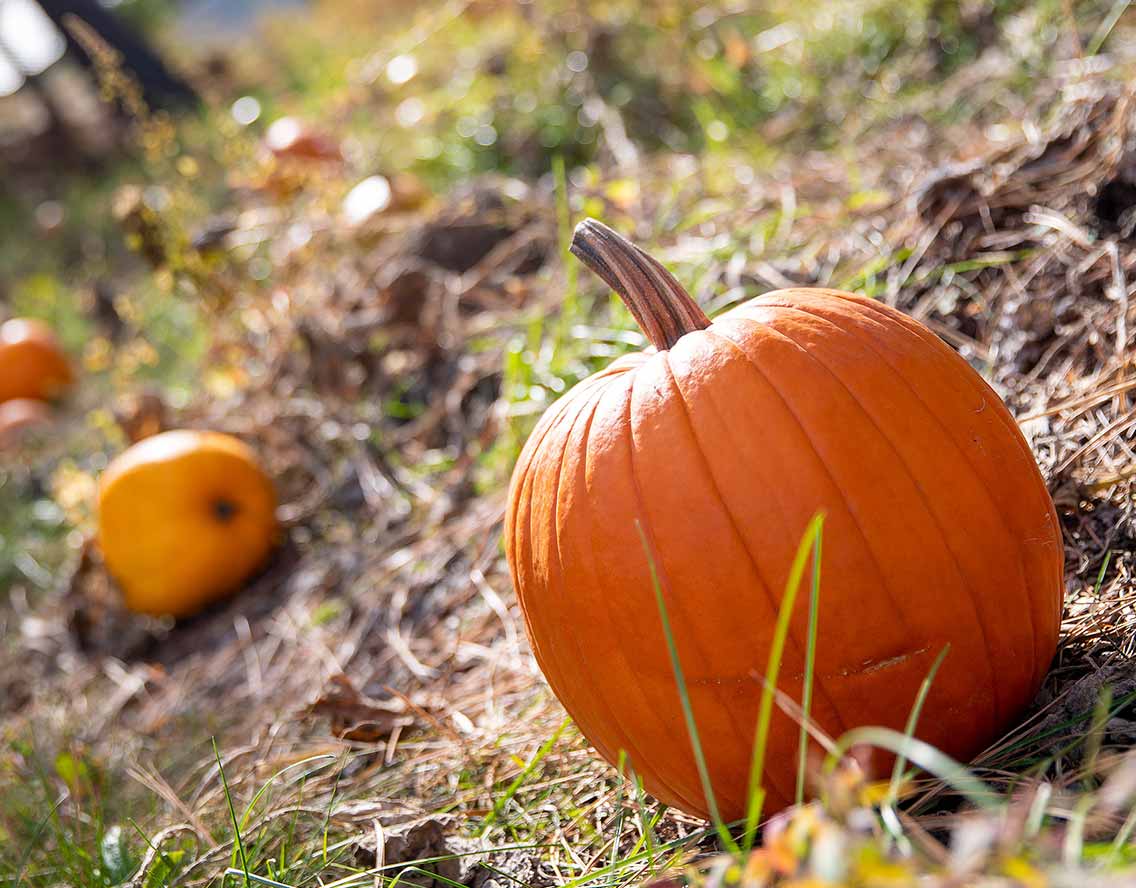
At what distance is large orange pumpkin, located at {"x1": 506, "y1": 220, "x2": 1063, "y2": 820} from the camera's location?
59.2 inches

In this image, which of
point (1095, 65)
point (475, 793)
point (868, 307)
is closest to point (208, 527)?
point (475, 793)

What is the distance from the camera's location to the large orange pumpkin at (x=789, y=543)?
1504 mm

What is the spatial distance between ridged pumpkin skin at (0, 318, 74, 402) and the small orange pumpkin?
290 mm

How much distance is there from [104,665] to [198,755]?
135 centimetres

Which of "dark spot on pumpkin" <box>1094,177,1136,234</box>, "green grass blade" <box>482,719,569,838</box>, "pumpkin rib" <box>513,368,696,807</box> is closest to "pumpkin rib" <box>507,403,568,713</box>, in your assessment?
"pumpkin rib" <box>513,368,696,807</box>

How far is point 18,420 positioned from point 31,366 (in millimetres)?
828

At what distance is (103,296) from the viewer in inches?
284

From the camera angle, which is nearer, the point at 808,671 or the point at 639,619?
the point at 808,671

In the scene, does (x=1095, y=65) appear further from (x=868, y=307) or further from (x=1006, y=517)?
(x=1006, y=517)

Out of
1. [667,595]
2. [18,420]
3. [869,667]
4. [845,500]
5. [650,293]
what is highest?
[650,293]

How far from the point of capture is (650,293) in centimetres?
180

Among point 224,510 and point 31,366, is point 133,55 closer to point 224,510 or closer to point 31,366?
point 31,366

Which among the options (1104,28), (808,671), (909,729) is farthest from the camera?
(1104,28)

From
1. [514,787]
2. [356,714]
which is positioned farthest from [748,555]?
[356,714]
